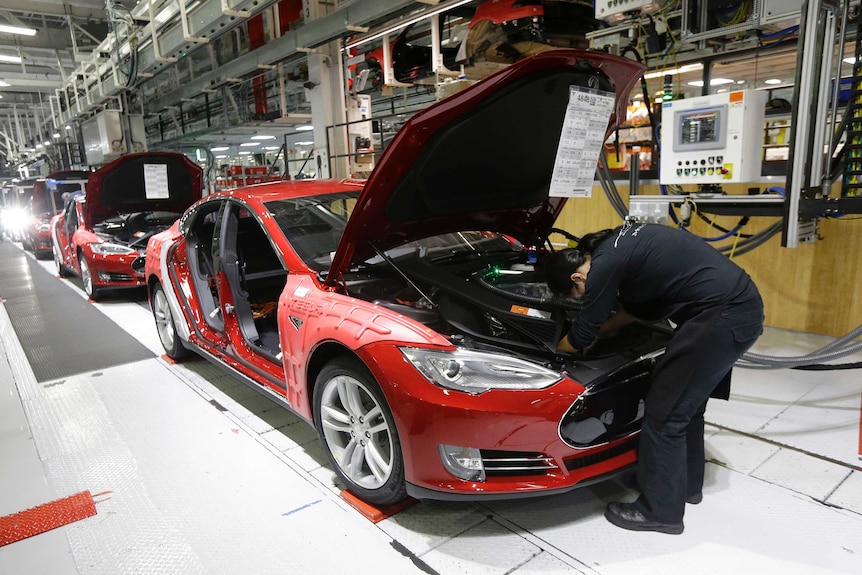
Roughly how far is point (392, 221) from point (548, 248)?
51.9 inches

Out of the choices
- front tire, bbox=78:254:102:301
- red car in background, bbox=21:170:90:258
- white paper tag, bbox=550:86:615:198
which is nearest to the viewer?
white paper tag, bbox=550:86:615:198

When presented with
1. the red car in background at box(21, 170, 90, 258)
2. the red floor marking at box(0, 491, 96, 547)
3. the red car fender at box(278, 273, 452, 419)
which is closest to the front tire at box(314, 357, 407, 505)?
the red car fender at box(278, 273, 452, 419)

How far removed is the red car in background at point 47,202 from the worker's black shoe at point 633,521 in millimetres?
11277

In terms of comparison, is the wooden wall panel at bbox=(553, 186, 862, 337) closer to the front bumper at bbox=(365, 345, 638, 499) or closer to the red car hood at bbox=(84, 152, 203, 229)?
the front bumper at bbox=(365, 345, 638, 499)

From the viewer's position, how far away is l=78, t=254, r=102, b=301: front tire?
Answer: 6.64 m

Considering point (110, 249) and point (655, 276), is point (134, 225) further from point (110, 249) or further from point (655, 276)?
point (655, 276)

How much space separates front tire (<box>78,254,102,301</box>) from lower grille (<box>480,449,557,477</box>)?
636 cm

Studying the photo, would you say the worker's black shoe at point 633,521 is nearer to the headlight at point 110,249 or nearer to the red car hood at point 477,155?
the red car hood at point 477,155

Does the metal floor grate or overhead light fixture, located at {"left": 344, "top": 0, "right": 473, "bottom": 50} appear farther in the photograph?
overhead light fixture, located at {"left": 344, "top": 0, "right": 473, "bottom": 50}

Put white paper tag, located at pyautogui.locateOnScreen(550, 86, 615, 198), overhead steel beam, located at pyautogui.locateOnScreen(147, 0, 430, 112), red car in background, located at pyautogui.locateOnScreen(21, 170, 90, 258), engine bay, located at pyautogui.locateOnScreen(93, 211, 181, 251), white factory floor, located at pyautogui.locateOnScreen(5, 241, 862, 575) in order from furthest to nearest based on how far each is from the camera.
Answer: red car in background, located at pyautogui.locateOnScreen(21, 170, 90, 258) → engine bay, located at pyautogui.locateOnScreen(93, 211, 181, 251) → overhead steel beam, located at pyautogui.locateOnScreen(147, 0, 430, 112) → white paper tag, located at pyautogui.locateOnScreen(550, 86, 615, 198) → white factory floor, located at pyautogui.locateOnScreen(5, 241, 862, 575)

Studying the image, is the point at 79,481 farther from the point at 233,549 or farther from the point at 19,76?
the point at 19,76

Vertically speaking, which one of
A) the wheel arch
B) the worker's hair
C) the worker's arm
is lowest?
the wheel arch

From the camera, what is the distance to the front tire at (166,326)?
13.8 ft

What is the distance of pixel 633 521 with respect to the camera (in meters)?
2.09
